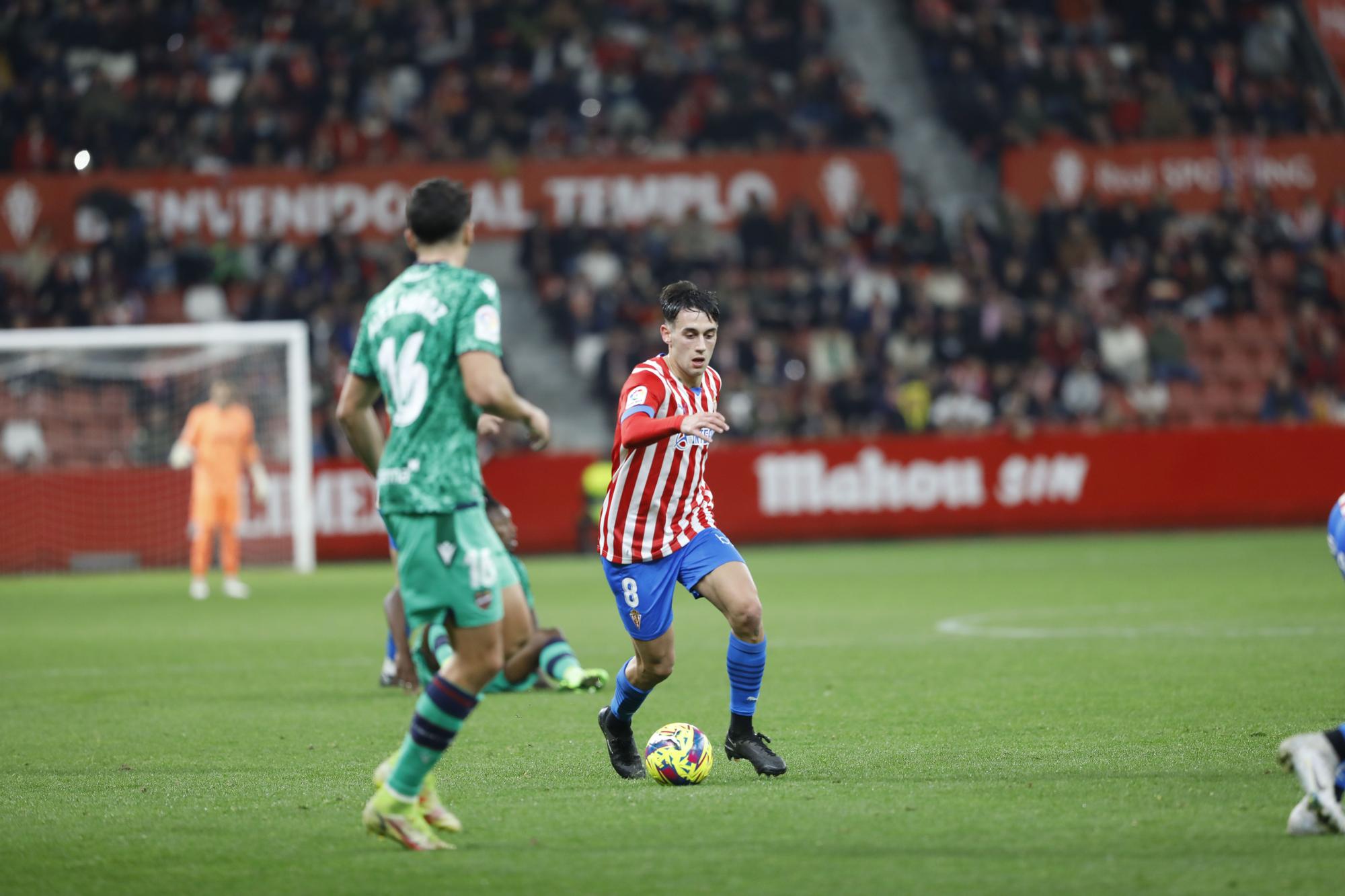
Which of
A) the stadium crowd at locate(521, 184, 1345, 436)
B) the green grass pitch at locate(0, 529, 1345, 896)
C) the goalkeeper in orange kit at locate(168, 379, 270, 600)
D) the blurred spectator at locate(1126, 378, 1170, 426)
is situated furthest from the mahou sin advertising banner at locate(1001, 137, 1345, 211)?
the goalkeeper in orange kit at locate(168, 379, 270, 600)

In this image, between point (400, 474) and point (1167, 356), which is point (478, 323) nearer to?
point (400, 474)

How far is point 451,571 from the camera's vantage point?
18.4 ft

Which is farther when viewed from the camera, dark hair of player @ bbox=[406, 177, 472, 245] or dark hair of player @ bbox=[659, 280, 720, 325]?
dark hair of player @ bbox=[659, 280, 720, 325]

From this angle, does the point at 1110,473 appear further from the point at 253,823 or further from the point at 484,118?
→ the point at 253,823

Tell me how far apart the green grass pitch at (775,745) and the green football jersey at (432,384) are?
1217 mm

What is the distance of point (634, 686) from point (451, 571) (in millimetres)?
2022

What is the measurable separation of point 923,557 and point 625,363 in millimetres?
6078

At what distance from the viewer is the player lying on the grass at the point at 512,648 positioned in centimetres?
585

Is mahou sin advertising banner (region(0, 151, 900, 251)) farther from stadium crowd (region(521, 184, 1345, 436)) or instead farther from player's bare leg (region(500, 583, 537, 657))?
player's bare leg (region(500, 583, 537, 657))

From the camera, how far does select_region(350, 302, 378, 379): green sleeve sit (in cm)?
581

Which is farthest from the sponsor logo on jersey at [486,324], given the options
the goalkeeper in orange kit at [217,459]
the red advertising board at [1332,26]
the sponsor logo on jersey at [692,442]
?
the red advertising board at [1332,26]

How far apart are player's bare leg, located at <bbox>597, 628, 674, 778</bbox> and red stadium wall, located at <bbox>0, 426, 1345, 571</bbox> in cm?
1598

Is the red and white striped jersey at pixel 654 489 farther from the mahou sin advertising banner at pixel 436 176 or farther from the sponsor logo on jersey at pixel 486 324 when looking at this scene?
the mahou sin advertising banner at pixel 436 176

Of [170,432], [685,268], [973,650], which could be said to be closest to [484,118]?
[685,268]
